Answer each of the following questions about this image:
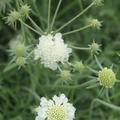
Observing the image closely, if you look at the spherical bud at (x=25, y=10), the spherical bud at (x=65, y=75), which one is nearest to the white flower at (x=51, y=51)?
the spherical bud at (x=65, y=75)

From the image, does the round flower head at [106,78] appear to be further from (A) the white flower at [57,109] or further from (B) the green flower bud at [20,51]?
(B) the green flower bud at [20,51]

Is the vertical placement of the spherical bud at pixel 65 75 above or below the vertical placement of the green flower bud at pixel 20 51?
below

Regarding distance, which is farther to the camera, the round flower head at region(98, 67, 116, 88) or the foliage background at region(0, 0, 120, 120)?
the foliage background at region(0, 0, 120, 120)

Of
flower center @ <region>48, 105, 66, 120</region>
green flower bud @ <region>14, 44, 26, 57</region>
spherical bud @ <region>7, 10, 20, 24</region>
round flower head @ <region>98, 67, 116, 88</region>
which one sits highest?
spherical bud @ <region>7, 10, 20, 24</region>

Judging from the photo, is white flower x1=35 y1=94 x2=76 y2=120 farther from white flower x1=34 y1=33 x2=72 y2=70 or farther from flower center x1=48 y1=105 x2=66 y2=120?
white flower x1=34 y1=33 x2=72 y2=70

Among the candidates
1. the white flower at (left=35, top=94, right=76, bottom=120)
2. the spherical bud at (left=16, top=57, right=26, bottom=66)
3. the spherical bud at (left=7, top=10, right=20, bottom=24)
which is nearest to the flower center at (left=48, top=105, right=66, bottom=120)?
the white flower at (left=35, top=94, right=76, bottom=120)

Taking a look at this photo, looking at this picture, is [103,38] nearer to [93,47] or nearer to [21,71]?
[21,71]

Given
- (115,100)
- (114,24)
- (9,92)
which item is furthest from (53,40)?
(114,24)

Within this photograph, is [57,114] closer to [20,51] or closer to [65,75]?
[65,75]
